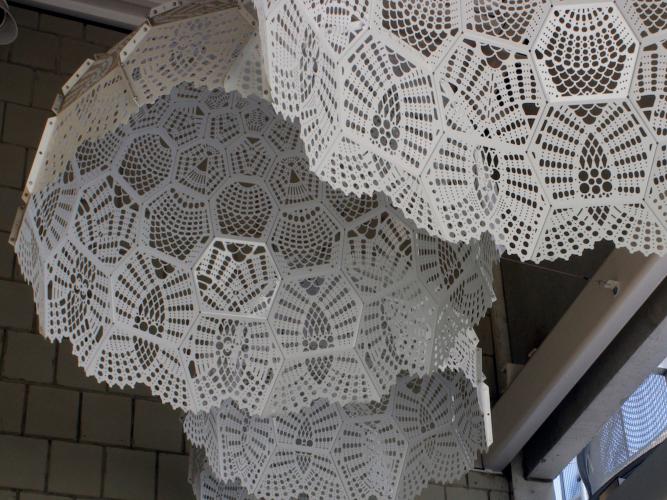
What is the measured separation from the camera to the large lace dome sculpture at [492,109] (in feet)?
9.54

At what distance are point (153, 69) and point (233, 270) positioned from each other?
886mm

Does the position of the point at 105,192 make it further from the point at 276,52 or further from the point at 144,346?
the point at 276,52

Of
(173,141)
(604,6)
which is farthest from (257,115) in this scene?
(604,6)

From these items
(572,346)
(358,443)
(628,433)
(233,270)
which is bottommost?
(358,443)

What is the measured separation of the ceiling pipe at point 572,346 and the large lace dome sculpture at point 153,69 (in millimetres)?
1834

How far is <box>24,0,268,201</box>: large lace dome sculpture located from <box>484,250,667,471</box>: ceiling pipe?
1.83 metres

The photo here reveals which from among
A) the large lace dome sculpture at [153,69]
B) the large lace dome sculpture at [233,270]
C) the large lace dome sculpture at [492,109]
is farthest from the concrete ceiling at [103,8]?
the large lace dome sculpture at [492,109]

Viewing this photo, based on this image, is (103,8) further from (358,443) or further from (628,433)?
(628,433)

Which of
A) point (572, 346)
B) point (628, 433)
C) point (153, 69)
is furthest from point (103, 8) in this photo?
point (628, 433)

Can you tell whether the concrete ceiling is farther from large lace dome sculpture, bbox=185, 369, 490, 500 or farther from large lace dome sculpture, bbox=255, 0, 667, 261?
large lace dome sculpture, bbox=255, 0, 667, 261

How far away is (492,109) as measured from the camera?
3.04 metres

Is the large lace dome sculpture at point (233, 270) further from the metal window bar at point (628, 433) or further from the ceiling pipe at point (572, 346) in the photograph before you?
the metal window bar at point (628, 433)

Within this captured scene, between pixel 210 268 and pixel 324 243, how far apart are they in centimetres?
39

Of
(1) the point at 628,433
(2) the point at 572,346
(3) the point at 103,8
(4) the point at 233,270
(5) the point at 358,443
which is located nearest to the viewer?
(4) the point at 233,270
